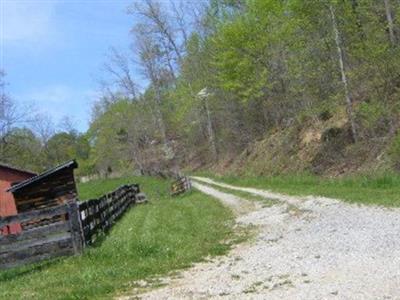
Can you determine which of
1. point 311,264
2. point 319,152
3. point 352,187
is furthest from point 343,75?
point 311,264

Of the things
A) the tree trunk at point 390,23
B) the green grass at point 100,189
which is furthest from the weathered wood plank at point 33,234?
the green grass at point 100,189

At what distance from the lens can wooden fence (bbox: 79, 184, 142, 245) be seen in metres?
13.8

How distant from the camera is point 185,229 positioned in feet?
51.1

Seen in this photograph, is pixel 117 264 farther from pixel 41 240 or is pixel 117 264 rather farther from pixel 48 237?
pixel 48 237

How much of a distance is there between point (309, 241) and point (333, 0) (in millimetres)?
17678

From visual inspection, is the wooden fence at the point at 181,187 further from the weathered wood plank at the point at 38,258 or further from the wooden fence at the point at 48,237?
the weathered wood plank at the point at 38,258

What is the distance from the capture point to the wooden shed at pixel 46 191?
26156 millimetres

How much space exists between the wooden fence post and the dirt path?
137 inches

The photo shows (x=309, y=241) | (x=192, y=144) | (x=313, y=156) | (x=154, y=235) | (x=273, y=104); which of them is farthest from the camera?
(x=192, y=144)

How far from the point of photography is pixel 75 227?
41.2 ft

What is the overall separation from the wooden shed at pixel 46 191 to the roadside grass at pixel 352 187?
31.3 feet

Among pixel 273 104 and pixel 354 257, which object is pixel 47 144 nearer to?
pixel 273 104

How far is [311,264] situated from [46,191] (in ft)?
65.1

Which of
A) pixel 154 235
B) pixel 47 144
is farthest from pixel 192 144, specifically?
pixel 154 235
